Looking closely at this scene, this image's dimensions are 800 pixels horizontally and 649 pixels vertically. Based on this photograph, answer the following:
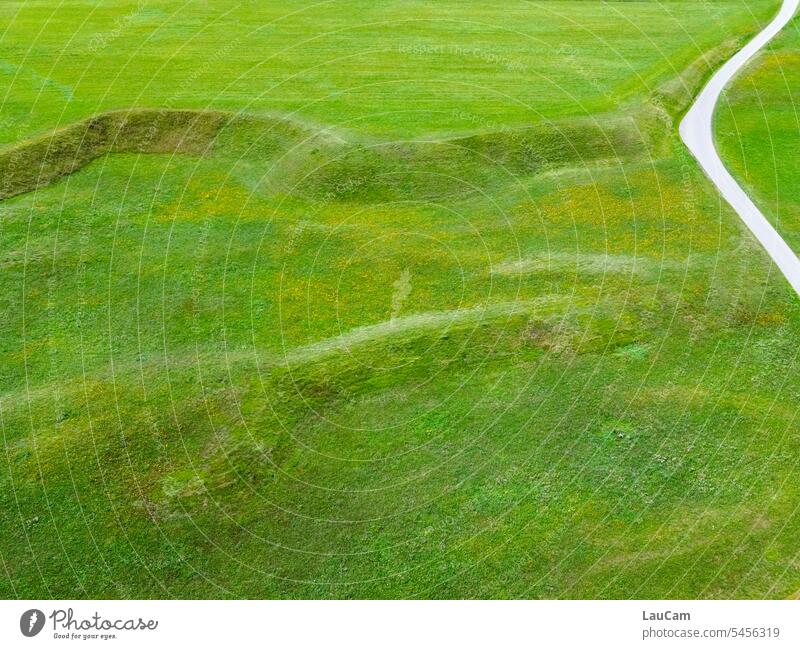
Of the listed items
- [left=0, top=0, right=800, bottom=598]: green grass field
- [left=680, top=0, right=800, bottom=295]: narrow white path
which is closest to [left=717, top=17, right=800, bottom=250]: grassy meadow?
[left=680, top=0, right=800, bottom=295]: narrow white path

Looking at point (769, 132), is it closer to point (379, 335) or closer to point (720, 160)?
point (720, 160)

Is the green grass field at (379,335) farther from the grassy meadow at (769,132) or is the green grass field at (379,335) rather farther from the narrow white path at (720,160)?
the grassy meadow at (769,132)

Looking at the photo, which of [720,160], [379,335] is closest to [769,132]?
[720,160]

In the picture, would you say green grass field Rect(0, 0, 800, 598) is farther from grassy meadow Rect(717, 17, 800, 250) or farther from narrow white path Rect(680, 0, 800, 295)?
grassy meadow Rect(717, 17, 800, 250)

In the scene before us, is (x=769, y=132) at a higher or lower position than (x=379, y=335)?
higher

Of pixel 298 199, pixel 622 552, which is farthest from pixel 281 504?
pixel 298 199

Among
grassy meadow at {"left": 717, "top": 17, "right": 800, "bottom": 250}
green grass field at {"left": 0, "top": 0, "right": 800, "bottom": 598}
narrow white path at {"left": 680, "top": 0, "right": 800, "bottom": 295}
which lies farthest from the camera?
grassy meadow at {"left": 717, "top": 17, "right": 800, "bottom": 250}

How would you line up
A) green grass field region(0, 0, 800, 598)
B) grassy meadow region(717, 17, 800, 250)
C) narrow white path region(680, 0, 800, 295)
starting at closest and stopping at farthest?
green grass field region(0, 0, 800, 598), narrow white path region(680, 0, 800, 295), grassy meadow region(717, 17, 800, 250)
